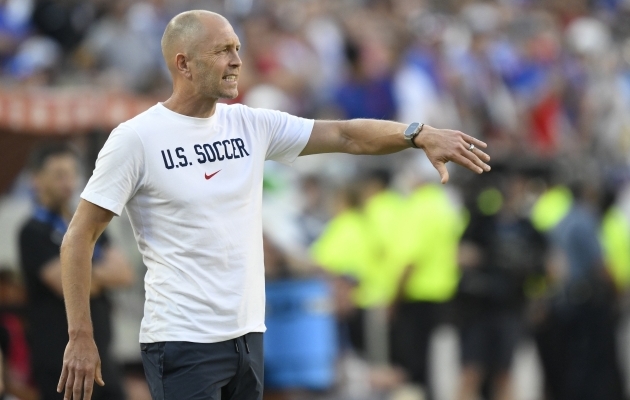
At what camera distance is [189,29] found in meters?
5.18

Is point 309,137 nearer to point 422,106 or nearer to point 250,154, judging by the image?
point 250,154

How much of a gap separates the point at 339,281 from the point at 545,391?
2825mm

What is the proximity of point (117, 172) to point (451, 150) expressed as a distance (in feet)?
4.91

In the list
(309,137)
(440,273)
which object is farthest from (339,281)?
(309,137)

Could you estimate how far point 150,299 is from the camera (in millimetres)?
5133

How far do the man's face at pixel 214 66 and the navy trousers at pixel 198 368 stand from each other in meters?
1.14

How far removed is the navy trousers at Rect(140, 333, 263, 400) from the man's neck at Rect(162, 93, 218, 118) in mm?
1047

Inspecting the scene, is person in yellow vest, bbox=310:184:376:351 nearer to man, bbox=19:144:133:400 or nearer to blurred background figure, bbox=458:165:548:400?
blurred background figure, bbox=458:165:548:400

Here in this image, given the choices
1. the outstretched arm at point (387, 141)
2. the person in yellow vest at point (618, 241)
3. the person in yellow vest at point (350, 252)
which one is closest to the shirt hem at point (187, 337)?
the outstretched arm at point (387, 141)

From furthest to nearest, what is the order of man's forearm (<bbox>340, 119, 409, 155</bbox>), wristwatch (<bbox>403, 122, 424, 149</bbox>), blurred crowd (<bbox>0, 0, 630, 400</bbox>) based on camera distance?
blurred crowd (<bbox>0, 0, 630, 400</bbox>)
man's forearm (<bbox>340, 119, 409, 155</bbox>)
wristwatch (<bbox>403, 122, 424, 149</bbox>)

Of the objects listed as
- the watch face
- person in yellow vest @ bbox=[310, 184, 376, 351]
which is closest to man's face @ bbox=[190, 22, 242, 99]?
the watch face

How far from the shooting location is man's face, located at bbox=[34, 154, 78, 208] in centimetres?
725

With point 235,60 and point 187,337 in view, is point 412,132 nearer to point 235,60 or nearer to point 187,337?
point 235,60

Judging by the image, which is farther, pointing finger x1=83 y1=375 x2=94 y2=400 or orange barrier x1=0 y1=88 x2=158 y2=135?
orange barrier x1=0 y1=88 x2=158 y2=135
